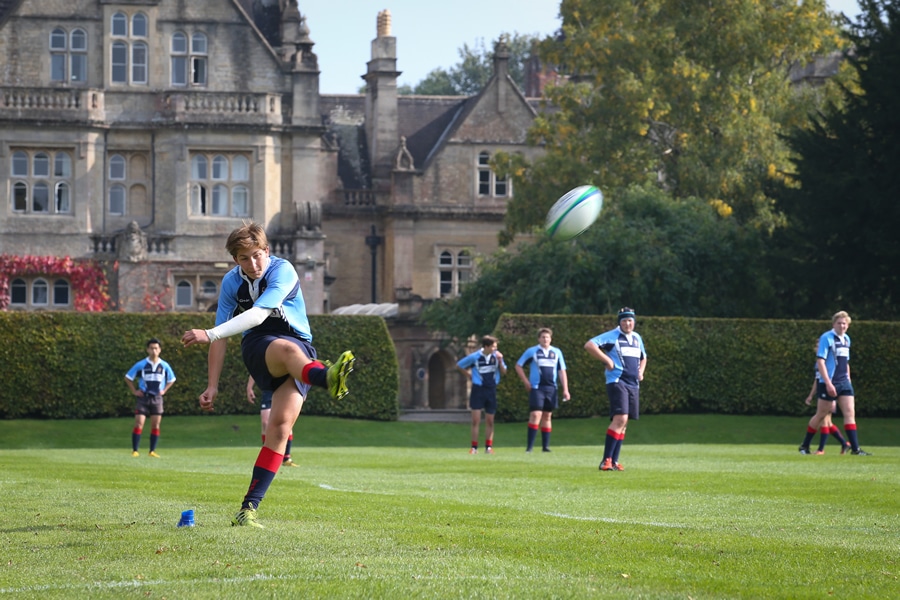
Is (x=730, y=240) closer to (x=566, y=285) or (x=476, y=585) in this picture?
(x=566, y=285)

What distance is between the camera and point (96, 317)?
38.8 metres

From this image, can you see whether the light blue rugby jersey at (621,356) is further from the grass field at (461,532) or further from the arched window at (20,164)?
the arched window at (20,164)

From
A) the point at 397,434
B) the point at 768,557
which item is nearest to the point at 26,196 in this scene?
the point at 397,434

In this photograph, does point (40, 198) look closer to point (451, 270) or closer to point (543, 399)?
point (451, 270)

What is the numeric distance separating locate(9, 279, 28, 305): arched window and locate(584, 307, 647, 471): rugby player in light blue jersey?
1301 inches

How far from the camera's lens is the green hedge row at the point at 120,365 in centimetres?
3791

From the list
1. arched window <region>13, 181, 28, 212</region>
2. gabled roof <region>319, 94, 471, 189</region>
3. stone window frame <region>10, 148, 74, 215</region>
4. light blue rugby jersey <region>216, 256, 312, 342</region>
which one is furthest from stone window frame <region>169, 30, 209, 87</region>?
light blue rugby jersey <region>216, 256, 312, 342</region>

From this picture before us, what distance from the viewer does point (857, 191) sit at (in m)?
38.4

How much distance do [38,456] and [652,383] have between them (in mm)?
19694

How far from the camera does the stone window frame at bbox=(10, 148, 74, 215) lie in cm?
4922

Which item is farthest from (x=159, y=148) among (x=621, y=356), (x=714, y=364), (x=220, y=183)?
(x=621, y=356)

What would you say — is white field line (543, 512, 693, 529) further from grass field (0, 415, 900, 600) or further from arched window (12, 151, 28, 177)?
arched window (12, 151, 28, 177)

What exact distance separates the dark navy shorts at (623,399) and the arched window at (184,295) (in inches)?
1246

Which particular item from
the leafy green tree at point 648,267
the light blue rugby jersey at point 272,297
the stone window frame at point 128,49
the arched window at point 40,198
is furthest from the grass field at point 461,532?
the stone window frame at point 128,49
